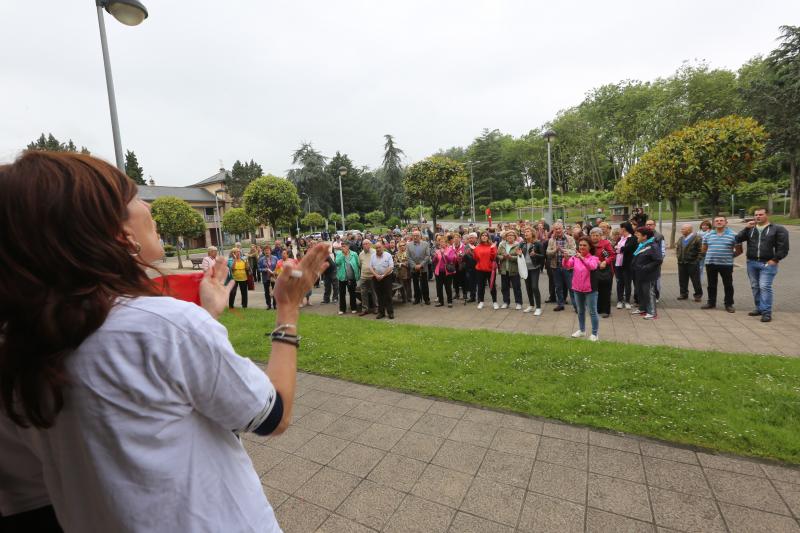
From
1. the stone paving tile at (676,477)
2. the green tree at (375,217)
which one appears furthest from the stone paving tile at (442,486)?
the green tree at (375,217)

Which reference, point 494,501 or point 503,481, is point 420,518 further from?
point 503,481

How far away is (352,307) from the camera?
36.4ft

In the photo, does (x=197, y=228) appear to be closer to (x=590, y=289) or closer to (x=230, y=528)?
(x=590, y=289)

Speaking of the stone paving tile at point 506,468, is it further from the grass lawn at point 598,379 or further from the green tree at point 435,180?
the green tree at point 435,180

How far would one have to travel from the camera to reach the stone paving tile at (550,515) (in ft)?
9.04

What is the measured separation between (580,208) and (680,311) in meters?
41.6

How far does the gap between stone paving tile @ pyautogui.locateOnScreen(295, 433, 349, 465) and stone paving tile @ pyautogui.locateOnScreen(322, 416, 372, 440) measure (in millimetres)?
81

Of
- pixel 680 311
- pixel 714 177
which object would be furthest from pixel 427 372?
pixel 714 177

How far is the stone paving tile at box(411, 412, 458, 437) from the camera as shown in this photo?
160 inches

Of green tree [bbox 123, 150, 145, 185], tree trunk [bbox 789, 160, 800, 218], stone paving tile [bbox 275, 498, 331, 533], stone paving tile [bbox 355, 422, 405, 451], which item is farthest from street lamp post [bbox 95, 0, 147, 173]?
green tree [bbox 123, 150, 145, 185]

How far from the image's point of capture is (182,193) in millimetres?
61625

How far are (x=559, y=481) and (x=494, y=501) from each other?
2.01 feet

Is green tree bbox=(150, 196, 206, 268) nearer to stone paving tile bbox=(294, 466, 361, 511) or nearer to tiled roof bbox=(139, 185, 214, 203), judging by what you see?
stone paving tile bbox=(294, 466, 361, 511)

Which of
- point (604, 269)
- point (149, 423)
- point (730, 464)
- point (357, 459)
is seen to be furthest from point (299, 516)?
point (604, 269)
